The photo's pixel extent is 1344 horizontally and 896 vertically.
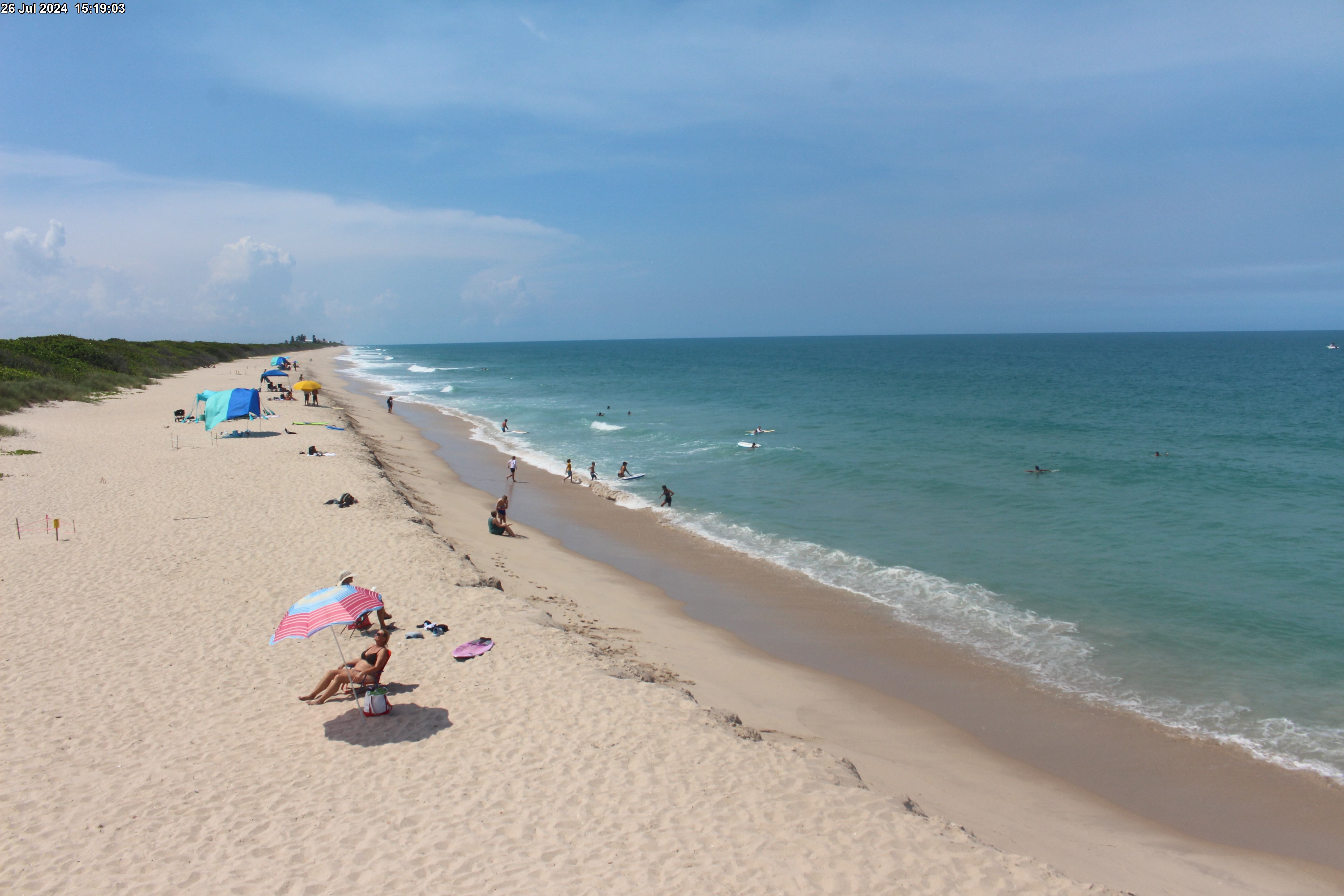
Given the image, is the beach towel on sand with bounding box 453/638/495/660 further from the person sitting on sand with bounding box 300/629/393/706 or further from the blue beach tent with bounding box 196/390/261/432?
the blue beach tent with bounding box 196/390/261/432

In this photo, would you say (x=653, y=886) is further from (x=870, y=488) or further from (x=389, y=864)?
(x=870, y=488)

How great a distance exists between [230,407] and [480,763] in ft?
84.8

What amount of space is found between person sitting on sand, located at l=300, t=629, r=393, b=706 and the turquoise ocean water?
10.1 meters

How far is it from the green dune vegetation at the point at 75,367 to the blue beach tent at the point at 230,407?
646 centimetres

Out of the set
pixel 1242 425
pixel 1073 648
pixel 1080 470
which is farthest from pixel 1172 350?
pixel 1073 648

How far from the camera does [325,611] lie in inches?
329

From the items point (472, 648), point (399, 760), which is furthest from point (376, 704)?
point (472, 648)

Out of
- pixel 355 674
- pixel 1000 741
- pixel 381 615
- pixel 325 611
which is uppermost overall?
pixel 325 611

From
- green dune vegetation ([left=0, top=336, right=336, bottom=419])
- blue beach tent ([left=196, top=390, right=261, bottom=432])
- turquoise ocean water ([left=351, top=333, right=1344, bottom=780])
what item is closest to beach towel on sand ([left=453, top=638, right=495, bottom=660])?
turquoise ocean water ([left=351, top=333, right=1344, bottom=780])

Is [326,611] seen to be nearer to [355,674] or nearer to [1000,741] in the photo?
[355,674]

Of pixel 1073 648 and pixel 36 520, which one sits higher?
pixel 36 520

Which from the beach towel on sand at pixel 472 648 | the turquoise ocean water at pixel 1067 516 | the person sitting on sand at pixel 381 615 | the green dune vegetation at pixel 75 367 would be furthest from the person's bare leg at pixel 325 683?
the green dune vegetation at pixel 75 367

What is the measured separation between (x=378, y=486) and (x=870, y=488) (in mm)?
16578

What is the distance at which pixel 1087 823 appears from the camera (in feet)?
27.2
